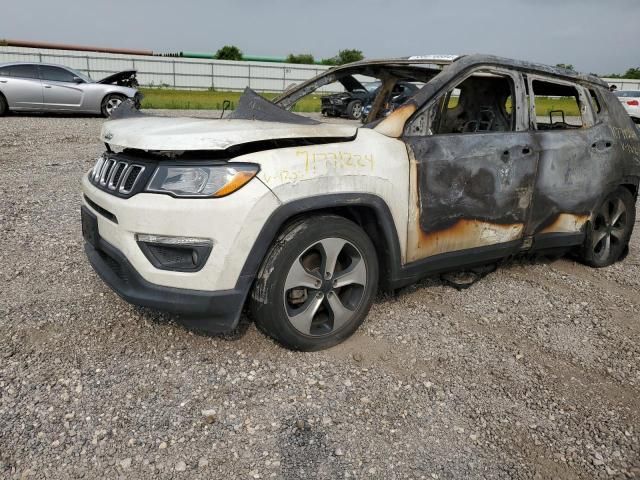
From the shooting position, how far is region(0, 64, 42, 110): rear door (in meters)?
13.0

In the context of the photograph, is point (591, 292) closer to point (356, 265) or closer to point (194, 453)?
point (356, 265)

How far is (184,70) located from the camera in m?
37.1

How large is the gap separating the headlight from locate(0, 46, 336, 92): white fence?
33075 mm

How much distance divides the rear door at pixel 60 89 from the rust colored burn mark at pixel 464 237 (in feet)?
43.2

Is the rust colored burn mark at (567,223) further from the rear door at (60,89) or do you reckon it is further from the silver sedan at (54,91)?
the rear door at (60,89)

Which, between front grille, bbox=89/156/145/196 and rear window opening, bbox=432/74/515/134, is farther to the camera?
rear window opening, bbox=432/74/515/134

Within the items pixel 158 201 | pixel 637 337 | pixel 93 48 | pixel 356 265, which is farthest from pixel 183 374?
pixel 93 48

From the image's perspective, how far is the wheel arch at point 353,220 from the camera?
263 cm

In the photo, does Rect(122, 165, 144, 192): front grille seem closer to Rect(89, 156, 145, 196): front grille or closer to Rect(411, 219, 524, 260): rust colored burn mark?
Rect(89, 156, 145, 196): front grille

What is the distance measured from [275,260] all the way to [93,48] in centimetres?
6727

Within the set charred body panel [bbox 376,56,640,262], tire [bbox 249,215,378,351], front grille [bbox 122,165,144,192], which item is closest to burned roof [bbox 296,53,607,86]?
charred body panel [bbox 376,56,640,262]

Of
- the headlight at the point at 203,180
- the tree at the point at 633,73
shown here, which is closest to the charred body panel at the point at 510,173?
the headlight at the point at 203,180

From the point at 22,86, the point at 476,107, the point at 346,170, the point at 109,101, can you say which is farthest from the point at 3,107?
the point at 346,170

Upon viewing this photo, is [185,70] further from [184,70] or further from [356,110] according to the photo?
[356,110]
